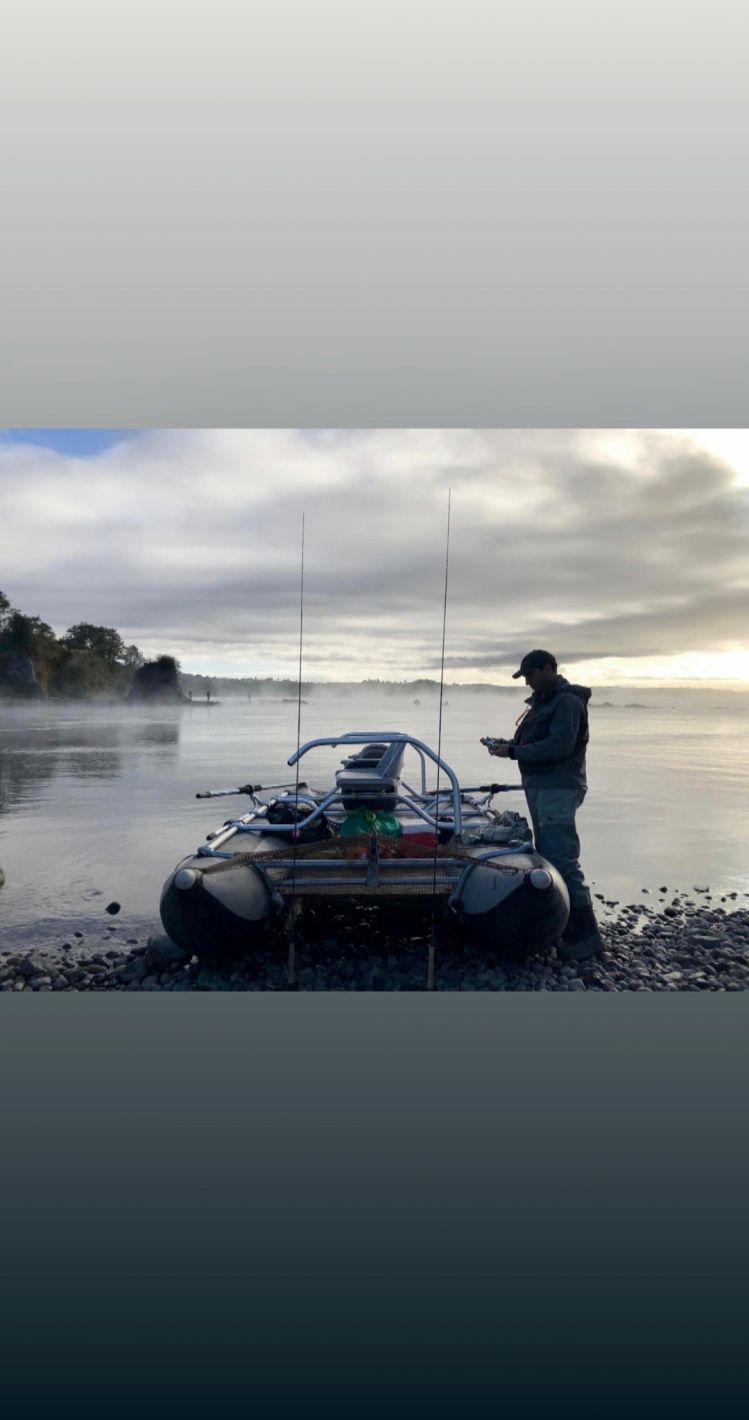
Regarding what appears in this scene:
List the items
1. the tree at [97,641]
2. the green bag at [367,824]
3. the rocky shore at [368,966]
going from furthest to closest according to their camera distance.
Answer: the tree at [97,641], the green bag at [367,824], the rocky shore at [368,966]

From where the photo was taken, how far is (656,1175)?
2.04 metres

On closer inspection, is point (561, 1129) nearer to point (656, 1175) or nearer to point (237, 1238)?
point (656, 1175)

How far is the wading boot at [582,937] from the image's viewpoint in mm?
4004

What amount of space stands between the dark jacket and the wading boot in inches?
23.0

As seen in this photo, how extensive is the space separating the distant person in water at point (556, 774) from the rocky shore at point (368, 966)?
0.19 metres

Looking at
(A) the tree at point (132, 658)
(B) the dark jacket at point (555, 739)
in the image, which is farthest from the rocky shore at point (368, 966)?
(A) the tree at point (132, 658)

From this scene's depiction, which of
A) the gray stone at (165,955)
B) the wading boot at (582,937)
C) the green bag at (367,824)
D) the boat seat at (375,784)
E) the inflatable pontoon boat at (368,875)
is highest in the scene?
the boat seat at (375,784)

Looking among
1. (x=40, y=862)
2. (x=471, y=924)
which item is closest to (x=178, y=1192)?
(x=471, y=924)

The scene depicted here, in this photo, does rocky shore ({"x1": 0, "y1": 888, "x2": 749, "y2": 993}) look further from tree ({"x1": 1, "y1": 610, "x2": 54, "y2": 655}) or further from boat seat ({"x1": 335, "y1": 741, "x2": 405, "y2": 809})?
tree ({"x1": 1, "y1": 610, "x2": 54, "y2": 655})

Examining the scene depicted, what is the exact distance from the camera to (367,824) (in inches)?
170

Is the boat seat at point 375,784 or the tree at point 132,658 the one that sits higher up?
the tree at point 132,658

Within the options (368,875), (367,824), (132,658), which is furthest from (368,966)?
(132,658)

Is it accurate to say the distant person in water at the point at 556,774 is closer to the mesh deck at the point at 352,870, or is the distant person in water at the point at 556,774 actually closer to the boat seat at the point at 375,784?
the mesh deck at the point at 352,870
